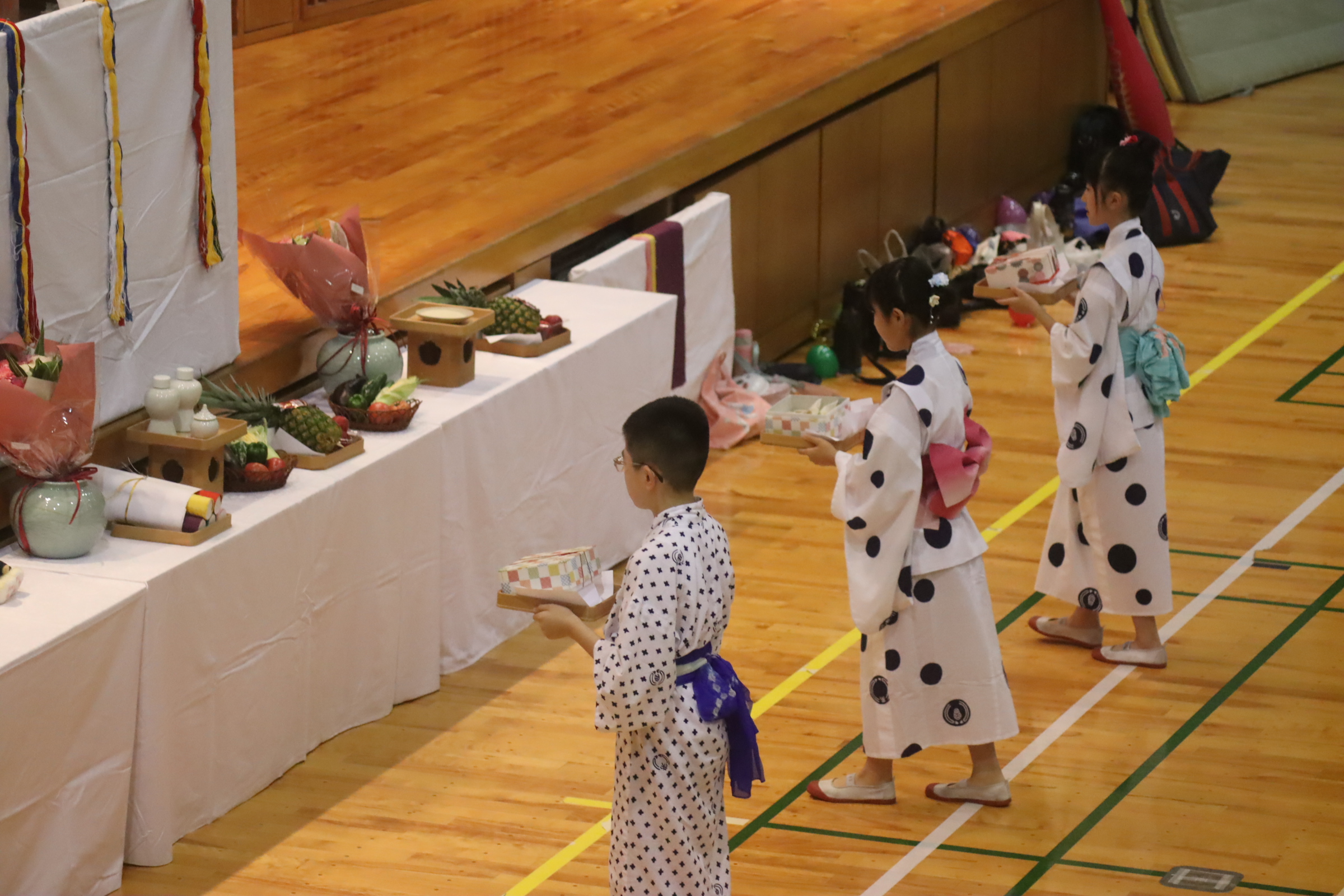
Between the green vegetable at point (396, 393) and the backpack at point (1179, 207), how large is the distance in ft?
18.4

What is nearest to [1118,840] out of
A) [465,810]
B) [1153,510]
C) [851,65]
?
[1153,510]

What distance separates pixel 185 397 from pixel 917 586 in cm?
172

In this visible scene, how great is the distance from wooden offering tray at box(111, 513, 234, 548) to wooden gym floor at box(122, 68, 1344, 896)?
0.68 metres

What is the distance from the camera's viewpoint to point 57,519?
4352 millimetres

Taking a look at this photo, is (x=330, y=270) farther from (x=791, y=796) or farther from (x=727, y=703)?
(x=727, y=703)

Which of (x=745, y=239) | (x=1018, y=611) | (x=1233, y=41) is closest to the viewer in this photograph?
(x=1018, y=611)

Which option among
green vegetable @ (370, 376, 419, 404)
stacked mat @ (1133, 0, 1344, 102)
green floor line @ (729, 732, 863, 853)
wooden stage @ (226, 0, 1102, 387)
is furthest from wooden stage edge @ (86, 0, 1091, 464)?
stacked mat @ (1133, 0, 1344, 102)

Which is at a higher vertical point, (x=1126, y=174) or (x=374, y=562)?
(x=1126, y=174)

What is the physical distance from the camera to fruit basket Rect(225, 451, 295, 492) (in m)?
4.76

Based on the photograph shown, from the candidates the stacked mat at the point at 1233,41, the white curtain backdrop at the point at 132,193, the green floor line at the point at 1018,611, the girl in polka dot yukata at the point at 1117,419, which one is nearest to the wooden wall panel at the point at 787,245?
the green floor line at the point at 1018,611

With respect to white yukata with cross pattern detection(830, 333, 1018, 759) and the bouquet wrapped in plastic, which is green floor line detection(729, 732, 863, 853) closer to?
white yukata with cross pattern detection(830, 333, 1018, 759)

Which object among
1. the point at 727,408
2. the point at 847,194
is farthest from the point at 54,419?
the point at 847,194

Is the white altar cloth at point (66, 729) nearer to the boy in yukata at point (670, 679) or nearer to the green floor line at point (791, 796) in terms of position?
the boy in yukata at point (670, 679)

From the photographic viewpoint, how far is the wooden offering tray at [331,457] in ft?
16.1
